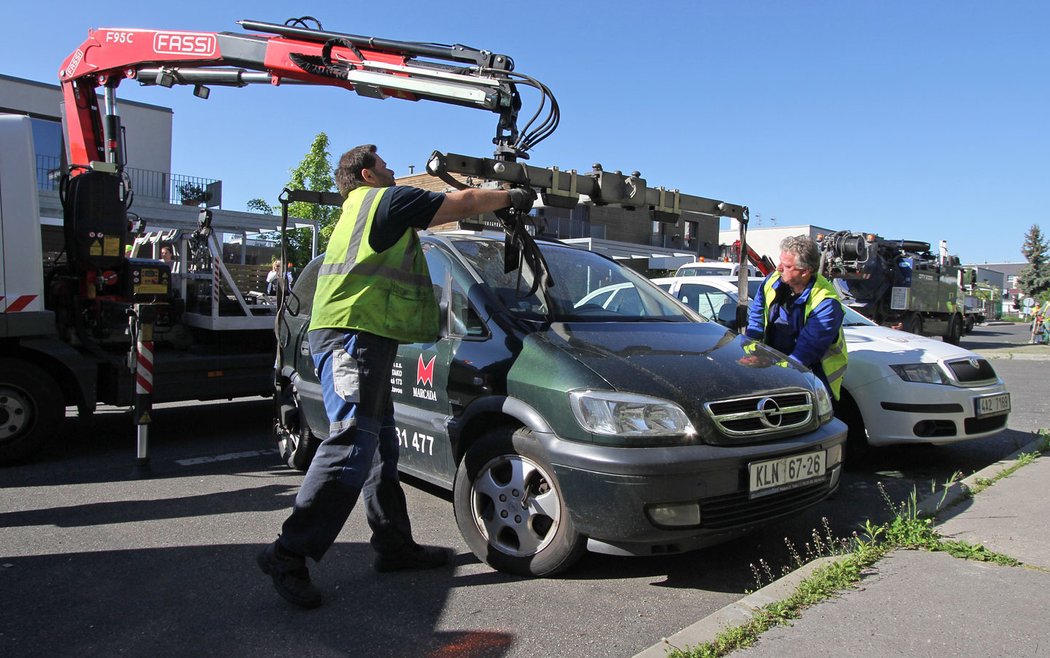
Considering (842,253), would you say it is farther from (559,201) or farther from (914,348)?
(559,201)

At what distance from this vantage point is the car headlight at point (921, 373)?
550 centimetres

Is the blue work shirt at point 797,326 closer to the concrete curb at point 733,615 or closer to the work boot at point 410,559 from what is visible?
the concrete curb at point 733,615

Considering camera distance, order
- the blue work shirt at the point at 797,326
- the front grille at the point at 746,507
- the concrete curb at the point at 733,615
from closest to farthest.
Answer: the concrete curb at the point at 733,615 → the front grille at the point at 746,507 → the blue work shirt at the point at 797,326

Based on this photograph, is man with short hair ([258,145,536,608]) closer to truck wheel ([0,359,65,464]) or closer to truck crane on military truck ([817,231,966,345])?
truck wheel ([0,359,65,464])

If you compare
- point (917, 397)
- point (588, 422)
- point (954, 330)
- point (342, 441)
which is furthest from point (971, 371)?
point (954, 330)

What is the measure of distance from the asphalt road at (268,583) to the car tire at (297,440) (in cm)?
14

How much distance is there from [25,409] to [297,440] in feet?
7.26

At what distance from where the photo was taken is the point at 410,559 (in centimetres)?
366

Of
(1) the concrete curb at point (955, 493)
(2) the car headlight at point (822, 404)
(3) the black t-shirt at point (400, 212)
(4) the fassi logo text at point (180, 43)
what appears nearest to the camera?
(3) the black t-shirt at point (400, 212)

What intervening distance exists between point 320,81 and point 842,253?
27.3ft

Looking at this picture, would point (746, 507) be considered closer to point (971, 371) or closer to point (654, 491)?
point (654, 491)

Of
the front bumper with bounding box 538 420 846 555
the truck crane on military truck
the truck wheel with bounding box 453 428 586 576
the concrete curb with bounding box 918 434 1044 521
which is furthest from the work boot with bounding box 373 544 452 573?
the truck crane on military truck

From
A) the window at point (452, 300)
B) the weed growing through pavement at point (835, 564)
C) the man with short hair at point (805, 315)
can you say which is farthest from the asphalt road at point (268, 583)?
the window at point (452, 300)

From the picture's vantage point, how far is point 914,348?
5867mm
